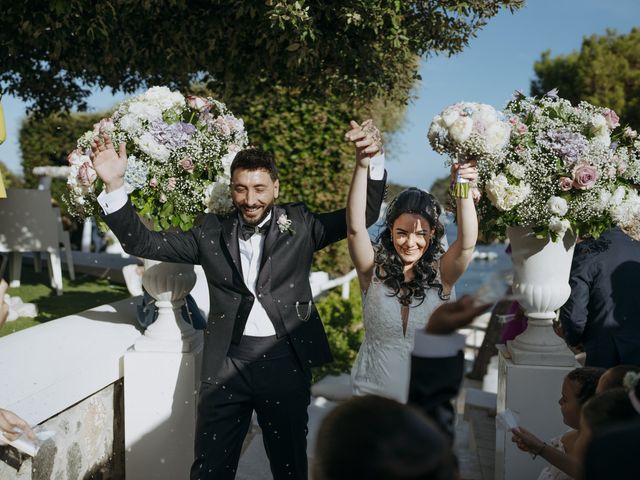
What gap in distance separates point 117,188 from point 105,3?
3.56m

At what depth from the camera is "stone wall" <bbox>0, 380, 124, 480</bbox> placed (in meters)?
2.67

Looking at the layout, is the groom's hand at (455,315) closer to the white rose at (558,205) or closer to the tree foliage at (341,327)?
the white rose at (558,205)

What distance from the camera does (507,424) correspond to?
112 inches

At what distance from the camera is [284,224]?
3055 mm

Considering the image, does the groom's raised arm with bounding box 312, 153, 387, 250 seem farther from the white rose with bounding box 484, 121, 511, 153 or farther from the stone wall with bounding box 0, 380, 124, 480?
the stone wall with bounding box 0, 380, 124, 480

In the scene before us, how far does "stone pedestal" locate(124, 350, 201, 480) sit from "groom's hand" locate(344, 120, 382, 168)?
156 centimetres

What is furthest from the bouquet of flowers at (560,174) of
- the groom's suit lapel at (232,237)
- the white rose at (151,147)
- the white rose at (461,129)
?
the white rose at (151,147)

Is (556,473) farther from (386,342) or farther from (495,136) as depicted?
(495,136)

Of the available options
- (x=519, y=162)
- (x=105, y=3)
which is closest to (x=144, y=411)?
(x=519, y=162)

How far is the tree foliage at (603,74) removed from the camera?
2125 centimetres

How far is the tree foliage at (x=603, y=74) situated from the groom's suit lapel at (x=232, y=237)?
20.1 meters

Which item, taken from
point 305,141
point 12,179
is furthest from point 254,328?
point 12,179

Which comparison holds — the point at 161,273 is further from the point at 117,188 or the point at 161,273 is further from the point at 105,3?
the point at 105,3

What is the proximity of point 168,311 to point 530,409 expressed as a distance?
6.74ft
